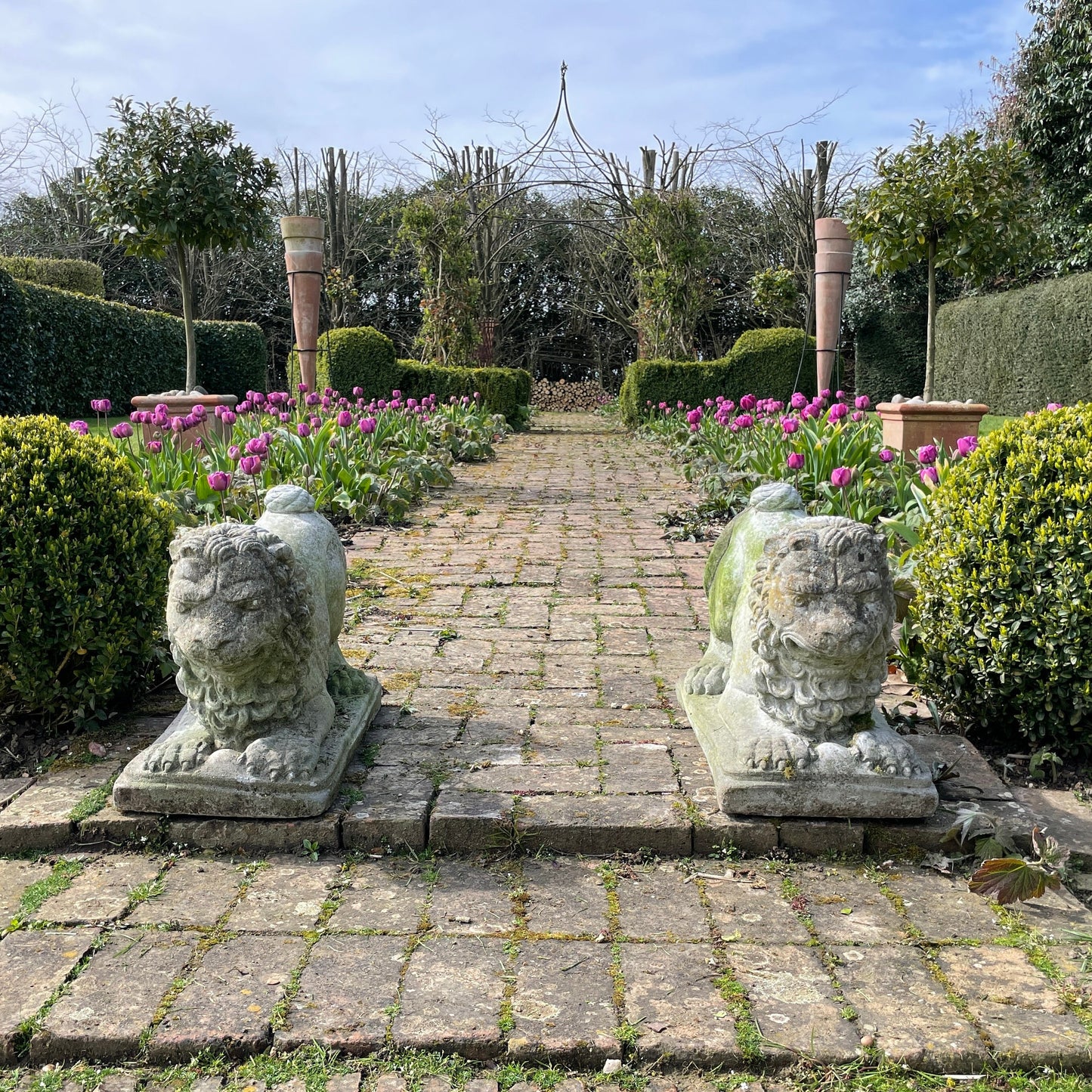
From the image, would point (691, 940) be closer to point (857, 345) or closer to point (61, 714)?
point (61, 714)

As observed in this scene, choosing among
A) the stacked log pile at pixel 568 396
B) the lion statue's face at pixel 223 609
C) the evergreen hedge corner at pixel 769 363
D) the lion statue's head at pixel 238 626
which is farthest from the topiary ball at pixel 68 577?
the stacked log pile at pixel 568 396

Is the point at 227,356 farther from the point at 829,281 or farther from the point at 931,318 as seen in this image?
the point at 931,318

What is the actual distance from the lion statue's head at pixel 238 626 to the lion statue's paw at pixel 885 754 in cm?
161

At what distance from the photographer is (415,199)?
15.9m

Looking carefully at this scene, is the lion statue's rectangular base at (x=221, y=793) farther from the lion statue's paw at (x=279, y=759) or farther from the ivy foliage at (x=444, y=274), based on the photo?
the ivy foliage at (x=444, y=274)

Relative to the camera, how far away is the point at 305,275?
13.2 m

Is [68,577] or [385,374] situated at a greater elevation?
[385,374]

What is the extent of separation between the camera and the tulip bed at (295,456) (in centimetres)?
597

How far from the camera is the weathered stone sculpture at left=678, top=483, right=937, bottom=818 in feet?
8.51

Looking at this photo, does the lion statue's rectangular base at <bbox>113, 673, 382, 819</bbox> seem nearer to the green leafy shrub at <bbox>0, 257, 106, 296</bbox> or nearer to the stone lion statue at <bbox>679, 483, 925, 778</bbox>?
the stone lion statue at <bbox>679, 483, 925, 778</bbox>

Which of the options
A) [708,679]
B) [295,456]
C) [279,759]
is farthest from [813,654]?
[295,456]

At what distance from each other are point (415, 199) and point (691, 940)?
15186 mm

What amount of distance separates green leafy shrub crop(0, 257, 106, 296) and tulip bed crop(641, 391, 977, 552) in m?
12.8

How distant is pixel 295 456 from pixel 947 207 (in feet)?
21.9
